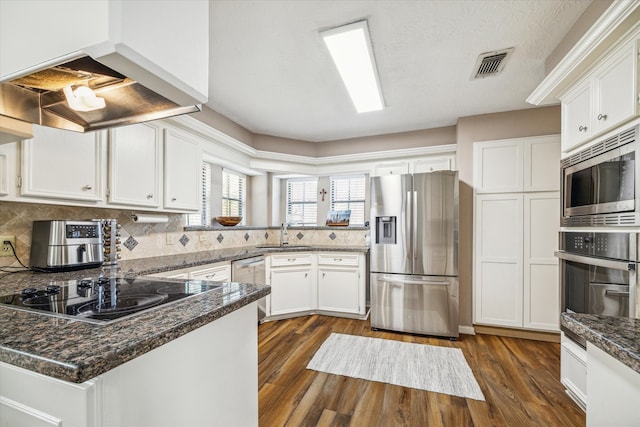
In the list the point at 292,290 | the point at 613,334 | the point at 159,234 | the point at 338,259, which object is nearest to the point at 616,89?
the point at 613,334

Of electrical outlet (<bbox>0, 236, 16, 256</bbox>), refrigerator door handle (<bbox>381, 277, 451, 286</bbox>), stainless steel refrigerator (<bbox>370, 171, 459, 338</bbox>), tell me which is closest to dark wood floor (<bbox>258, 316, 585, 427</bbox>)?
stainless steel refrigerator (<bbox>370, 171, 459, 338</bbox>)

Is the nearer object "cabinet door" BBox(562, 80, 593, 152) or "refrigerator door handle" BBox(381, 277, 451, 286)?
"cabinet door" BBox(562, 80, 593, 152)

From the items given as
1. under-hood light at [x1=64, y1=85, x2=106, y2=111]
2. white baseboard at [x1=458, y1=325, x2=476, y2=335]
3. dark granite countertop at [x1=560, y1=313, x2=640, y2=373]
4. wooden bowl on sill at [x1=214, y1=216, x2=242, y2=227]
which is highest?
under-hood light at [x1=64, y1=85, x2=106, y2=111]

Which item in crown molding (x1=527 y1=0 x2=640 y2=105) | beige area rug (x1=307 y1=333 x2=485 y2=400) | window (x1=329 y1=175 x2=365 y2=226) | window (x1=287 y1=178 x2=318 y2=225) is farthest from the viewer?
window (x1=287 y1=178 x2=318 y2=225)

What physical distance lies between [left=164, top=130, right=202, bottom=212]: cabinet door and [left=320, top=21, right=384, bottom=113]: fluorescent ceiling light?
5.20 feet

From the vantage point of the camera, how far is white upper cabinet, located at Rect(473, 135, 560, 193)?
9.66 feet

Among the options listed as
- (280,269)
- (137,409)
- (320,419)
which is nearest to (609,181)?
(320,419)

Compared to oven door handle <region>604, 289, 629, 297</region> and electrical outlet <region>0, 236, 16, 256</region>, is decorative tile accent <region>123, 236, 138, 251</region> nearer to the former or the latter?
electrical outlet <region>0, 236, 16, 256</region>

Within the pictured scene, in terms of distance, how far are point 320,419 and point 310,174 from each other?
10.5 ft

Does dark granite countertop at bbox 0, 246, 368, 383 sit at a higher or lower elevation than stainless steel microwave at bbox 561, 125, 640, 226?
lower

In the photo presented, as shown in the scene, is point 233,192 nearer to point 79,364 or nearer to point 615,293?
point 79,364

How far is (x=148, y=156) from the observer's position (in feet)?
7.48

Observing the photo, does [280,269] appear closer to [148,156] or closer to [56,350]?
[148,156]

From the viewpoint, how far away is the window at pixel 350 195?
434 cm
